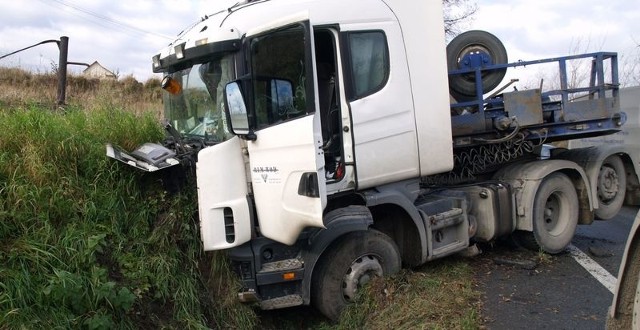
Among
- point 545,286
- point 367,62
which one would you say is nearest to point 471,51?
point 367,62

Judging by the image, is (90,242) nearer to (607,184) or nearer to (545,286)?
(545,286)

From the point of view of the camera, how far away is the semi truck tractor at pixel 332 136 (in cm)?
421

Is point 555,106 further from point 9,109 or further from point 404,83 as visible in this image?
point 9,109

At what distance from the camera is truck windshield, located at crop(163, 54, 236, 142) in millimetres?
4394

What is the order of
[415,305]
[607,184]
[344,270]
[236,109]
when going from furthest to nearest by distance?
[607,184] < [344,270] < [415,305] < [236,109]

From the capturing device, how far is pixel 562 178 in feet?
21.2

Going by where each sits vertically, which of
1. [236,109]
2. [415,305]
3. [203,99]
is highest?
[203,99]

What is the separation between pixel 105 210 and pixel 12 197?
0.69 metres

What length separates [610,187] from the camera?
274 inches

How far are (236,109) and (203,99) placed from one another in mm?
666

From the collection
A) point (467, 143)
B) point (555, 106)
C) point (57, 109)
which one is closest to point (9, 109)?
point (57, 109)

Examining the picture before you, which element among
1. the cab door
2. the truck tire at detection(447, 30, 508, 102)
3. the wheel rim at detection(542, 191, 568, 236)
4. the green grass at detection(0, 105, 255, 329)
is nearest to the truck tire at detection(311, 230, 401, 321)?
the cab door

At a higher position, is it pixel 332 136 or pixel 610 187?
pixel 332 136

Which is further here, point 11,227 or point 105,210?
point 105,210
